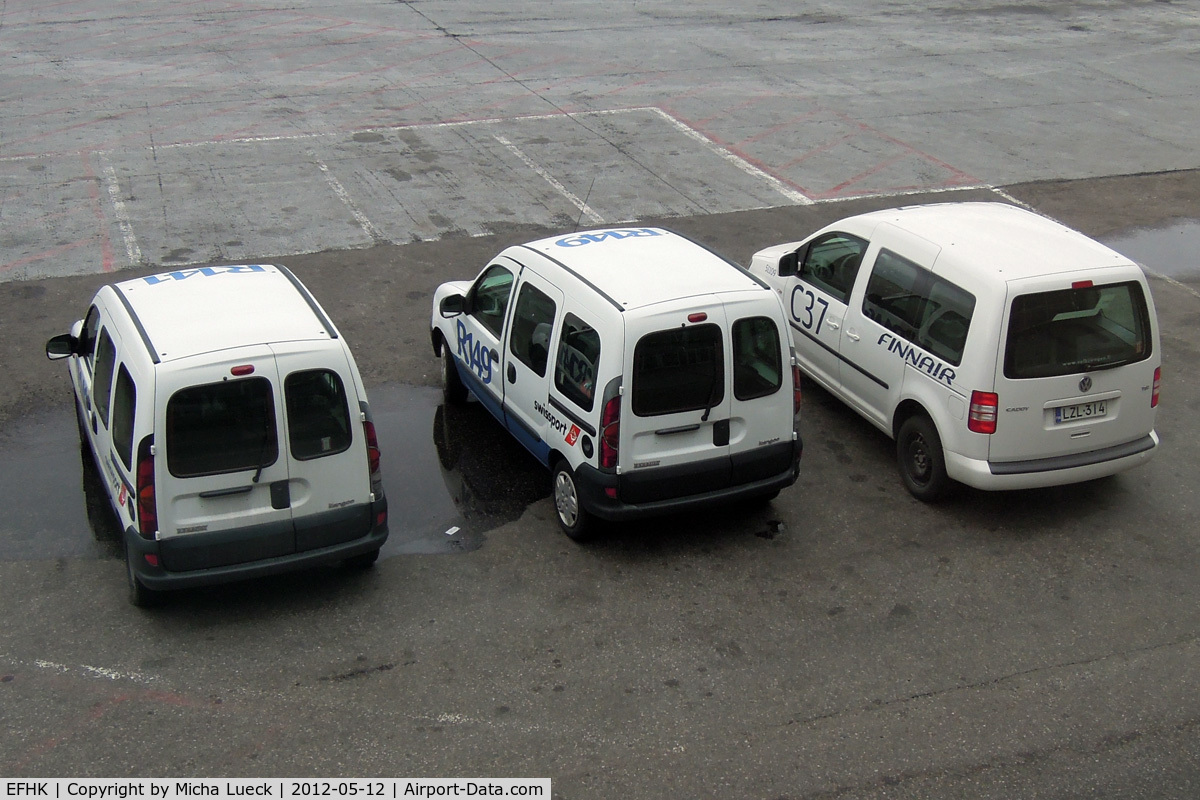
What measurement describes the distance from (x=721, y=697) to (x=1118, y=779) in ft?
6.68

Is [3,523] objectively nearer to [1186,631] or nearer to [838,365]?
[838,365]

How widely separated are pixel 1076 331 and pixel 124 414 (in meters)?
6.22

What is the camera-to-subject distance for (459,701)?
20.6 feet

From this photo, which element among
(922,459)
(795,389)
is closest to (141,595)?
(795,389)

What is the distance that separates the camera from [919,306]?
8461 mm

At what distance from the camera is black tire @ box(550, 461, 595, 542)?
7711mm

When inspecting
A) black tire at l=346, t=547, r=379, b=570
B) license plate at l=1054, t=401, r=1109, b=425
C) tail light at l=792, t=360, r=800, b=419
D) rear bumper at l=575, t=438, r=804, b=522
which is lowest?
black tire at l=346, t=547, r=379, b=570

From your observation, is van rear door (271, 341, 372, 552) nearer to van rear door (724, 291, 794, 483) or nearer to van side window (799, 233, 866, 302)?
van rear door (724, 291, 794, 483)

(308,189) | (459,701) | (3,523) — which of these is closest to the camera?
(459,701)

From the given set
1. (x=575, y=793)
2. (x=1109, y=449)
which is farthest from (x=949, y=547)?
Result: (x=575, y=793)

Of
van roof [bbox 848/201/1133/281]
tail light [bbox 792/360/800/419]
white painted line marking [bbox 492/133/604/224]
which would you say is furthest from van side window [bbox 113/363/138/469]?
white painted line marking [bbox 492/133/604/224]

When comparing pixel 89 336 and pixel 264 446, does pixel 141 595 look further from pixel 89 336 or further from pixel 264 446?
pixel 89 336

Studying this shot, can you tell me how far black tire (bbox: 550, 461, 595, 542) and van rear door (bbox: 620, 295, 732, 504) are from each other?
370 mm

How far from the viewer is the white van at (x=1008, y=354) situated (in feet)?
25.6
